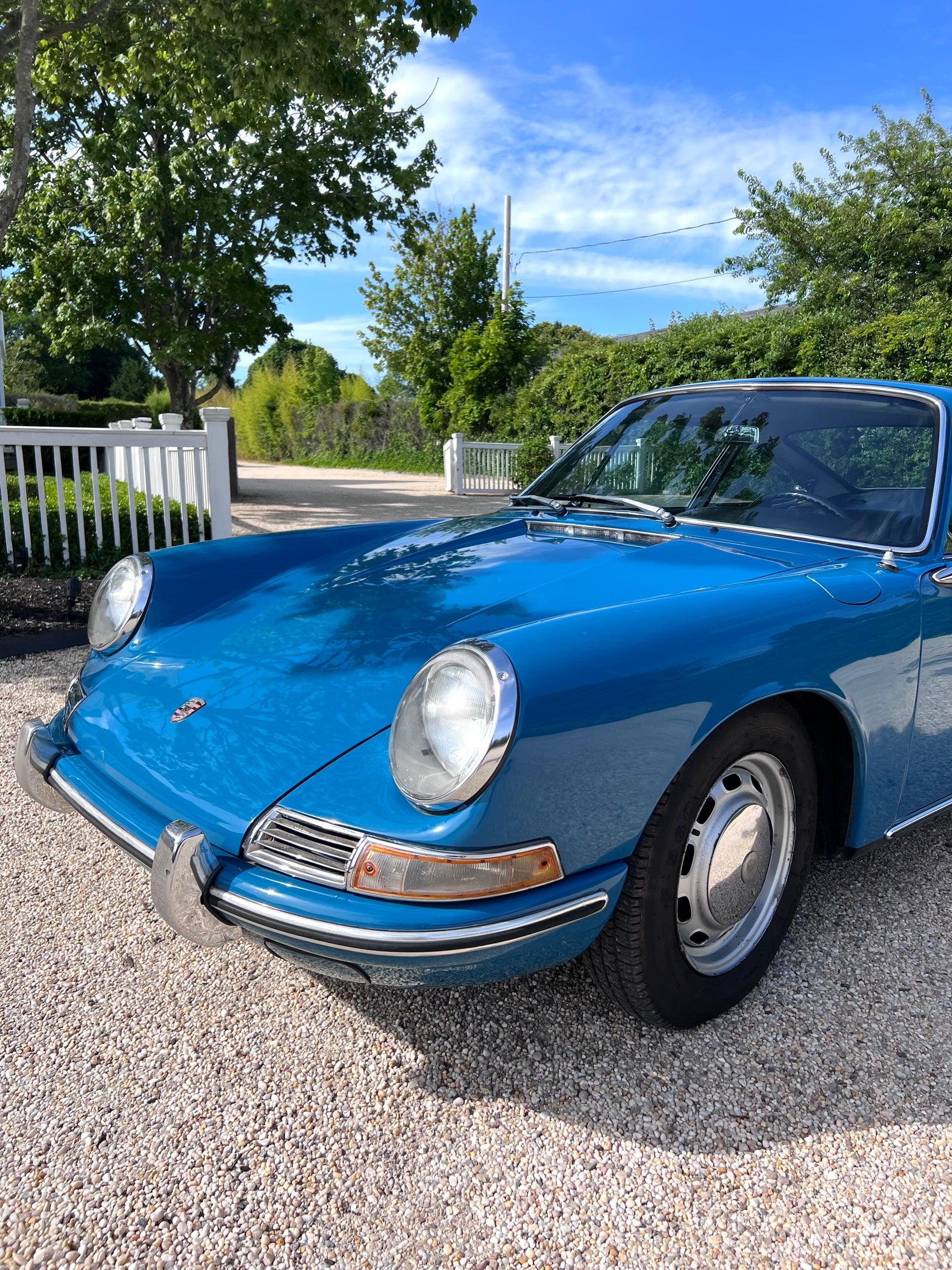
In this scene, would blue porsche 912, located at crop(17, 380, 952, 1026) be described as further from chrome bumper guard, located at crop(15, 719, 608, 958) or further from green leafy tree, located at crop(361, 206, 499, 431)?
green leafy tree, located at crop(361, 206, 499, 431)

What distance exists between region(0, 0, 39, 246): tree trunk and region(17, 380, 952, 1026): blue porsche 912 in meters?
4.50

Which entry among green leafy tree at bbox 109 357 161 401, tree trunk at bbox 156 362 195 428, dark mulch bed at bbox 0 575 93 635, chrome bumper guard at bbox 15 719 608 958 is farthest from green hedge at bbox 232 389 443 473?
chrome bumper guard at bbox 15 719 608 958

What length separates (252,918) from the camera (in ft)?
5.32

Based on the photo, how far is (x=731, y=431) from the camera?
9.32 ft

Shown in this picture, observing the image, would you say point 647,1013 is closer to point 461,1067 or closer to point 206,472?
point 461,1067

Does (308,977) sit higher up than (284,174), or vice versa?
(284,174)

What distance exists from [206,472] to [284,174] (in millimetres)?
7395

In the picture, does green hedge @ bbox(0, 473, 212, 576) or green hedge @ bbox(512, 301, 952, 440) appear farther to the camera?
green hedge @ bbox(512, 301, 952, 440)

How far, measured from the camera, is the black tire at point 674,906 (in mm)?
1757

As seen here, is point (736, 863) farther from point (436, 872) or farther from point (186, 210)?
point (186, 210)

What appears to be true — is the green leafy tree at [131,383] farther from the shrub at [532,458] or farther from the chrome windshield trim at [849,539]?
the chrome windshield trim at [849,539]

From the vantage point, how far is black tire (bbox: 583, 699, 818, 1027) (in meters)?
1.76

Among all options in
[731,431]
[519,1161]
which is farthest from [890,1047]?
[731,431]

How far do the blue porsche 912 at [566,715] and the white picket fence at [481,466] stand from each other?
49.1 ft
